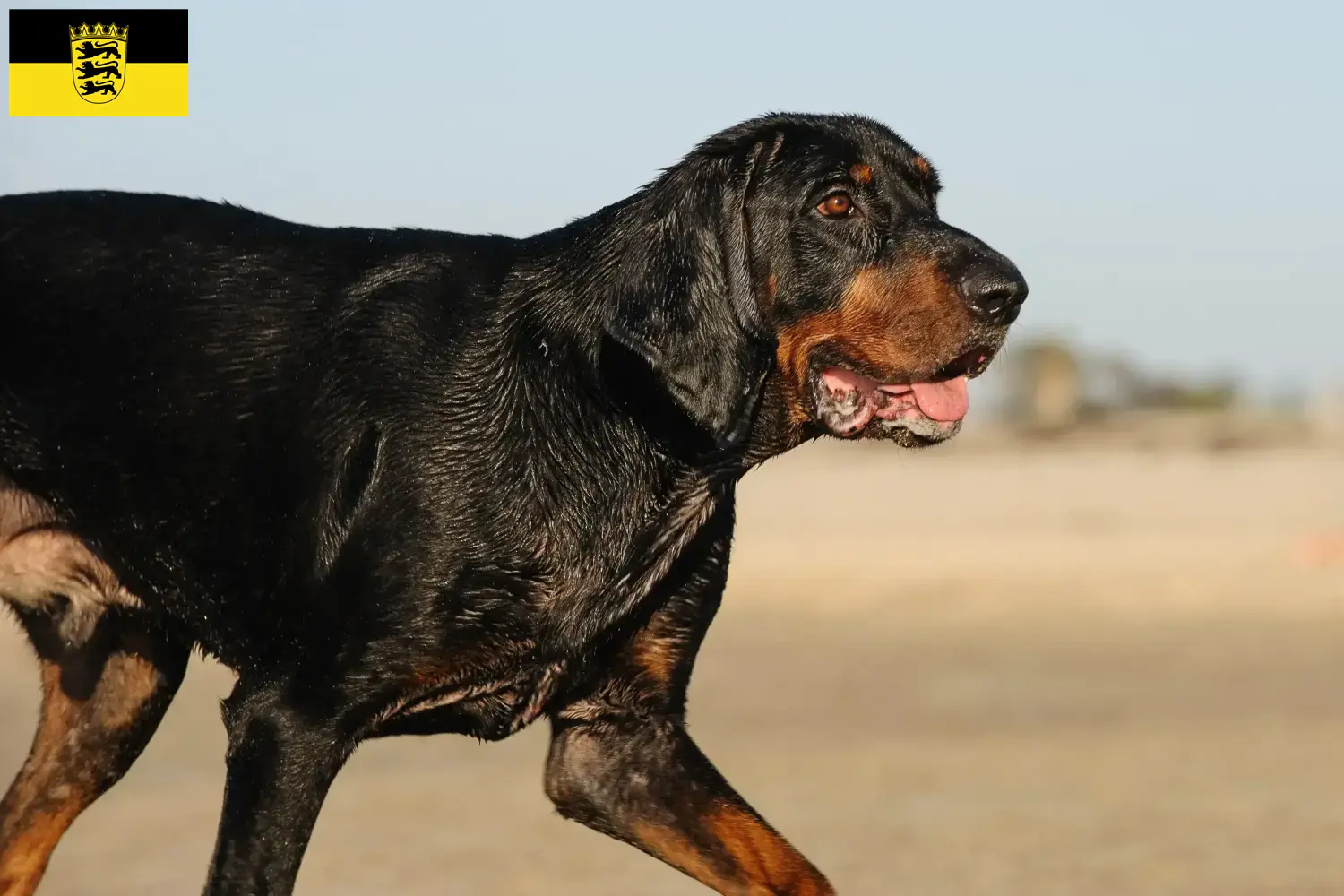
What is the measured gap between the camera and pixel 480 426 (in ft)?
16.4

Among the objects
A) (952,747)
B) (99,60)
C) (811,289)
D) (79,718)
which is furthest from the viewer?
(952,747)

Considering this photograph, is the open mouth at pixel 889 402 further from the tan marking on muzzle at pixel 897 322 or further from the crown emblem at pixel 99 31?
the crown emblem at pixel 99 31

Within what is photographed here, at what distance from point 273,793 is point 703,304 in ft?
4.83

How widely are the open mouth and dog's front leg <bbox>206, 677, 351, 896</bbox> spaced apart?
Answer: 136cm

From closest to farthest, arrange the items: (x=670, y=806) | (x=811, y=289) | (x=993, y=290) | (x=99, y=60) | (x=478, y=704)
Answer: (x=993, y=290) < (x=811, y=289) < (x=478, y=704) < (x=670, y=806) < (x=99, y=60)

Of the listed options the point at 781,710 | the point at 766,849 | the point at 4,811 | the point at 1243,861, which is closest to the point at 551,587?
the point at 766,849

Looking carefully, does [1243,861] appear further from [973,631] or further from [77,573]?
[973,631]

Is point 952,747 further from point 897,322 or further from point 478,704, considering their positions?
point 897,322

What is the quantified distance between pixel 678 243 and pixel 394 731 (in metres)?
1.32

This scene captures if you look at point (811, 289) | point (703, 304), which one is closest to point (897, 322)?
point (811, 289)

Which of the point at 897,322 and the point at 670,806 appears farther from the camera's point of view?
the point at 670,806

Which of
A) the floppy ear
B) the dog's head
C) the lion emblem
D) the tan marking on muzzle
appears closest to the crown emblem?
the lion emblem

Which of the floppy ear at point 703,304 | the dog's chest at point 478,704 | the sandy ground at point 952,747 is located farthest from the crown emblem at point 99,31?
the dog's chest at point 478,704

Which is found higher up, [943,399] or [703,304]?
[703,304]
